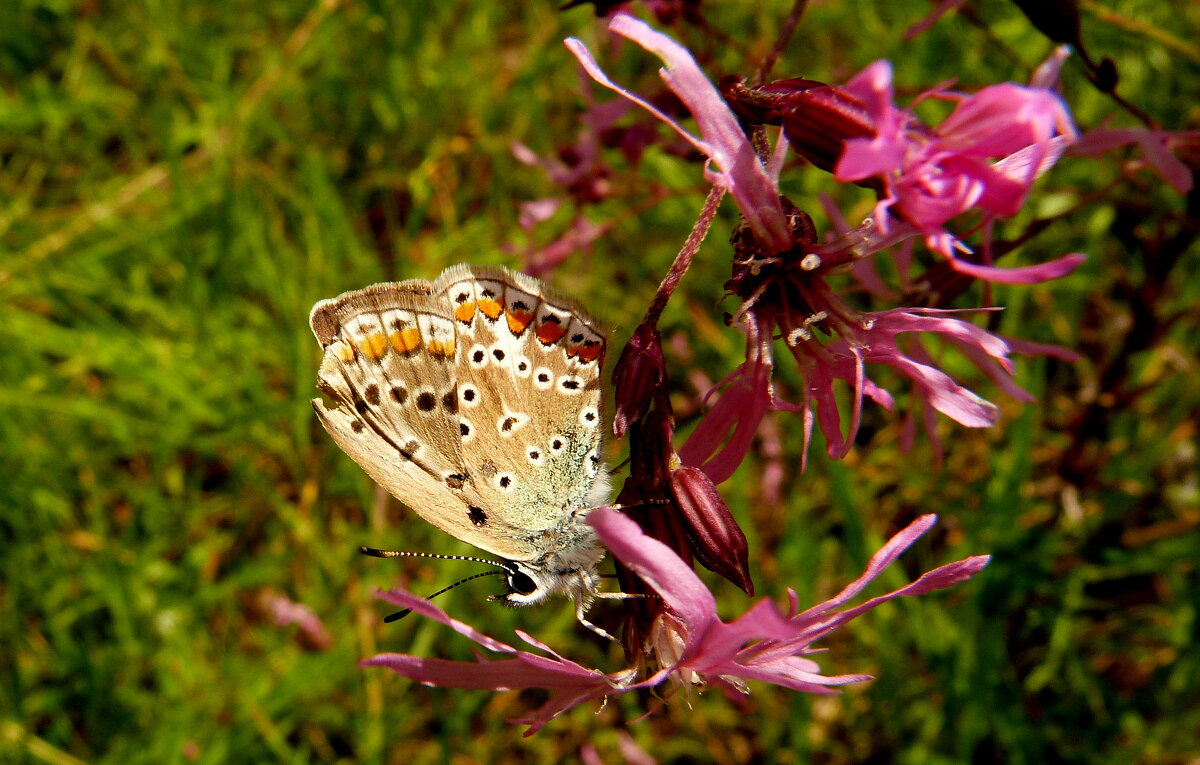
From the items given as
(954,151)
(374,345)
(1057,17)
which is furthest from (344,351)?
(1057,17)

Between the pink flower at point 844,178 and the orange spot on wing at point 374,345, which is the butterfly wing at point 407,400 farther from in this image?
the pink flower at point 844,178

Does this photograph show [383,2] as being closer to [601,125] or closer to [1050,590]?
[601,125]

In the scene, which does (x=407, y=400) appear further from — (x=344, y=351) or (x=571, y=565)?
(x=571, y=565)

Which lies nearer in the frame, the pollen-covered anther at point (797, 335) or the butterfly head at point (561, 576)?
the pollen-covered anther at point (797, 335)

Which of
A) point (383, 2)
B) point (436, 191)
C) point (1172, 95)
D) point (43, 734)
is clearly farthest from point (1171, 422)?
point (43, 734)

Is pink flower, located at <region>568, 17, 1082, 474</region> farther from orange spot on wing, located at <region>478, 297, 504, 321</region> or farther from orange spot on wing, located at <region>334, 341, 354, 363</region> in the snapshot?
orange spot on wing, located at <region>334, 341, 354, 363</region>

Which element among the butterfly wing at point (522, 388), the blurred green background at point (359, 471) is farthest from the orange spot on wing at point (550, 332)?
the blurred green background at point (359, 471)

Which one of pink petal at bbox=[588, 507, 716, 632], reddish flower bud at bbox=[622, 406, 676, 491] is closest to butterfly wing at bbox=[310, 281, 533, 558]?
reddish flower bud at bbox=[622, 406, 676, 491]
